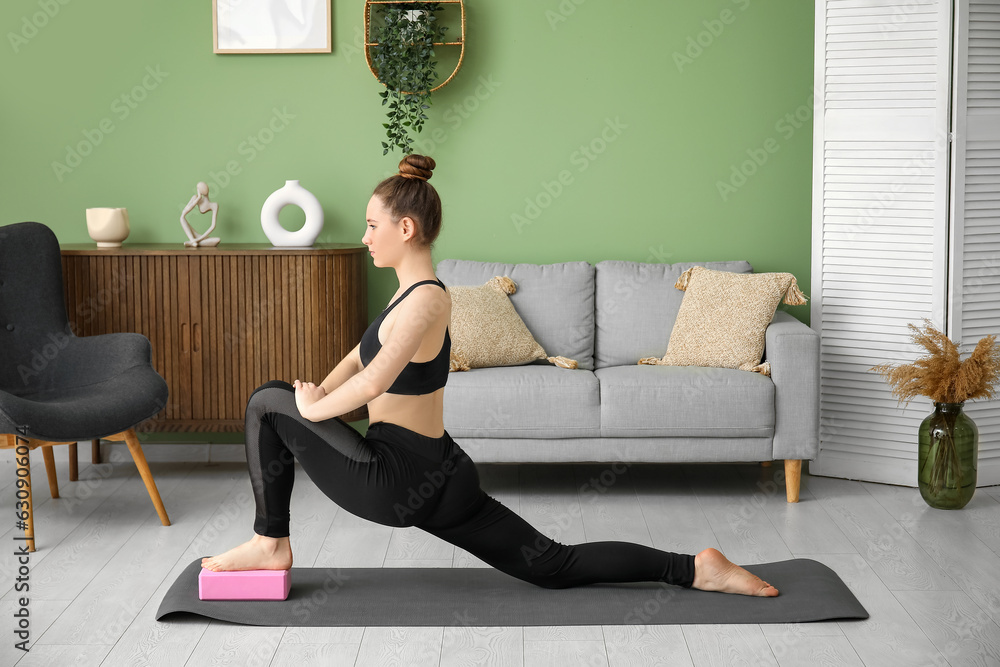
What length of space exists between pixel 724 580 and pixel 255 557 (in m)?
1.23

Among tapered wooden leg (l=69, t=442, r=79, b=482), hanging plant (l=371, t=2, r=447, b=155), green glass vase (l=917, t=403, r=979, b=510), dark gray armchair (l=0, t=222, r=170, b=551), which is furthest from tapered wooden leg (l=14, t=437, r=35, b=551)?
green glass vase (l=917, t=403, r=979, b=510)

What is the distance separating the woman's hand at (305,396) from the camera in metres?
2.23

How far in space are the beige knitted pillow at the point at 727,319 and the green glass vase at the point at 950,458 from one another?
63 cm

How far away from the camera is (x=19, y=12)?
398cm

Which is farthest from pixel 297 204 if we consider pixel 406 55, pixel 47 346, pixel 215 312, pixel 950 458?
pixel 950 458

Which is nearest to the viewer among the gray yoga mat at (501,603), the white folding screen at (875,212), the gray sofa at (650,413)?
the gray yoga mat at (501,603)

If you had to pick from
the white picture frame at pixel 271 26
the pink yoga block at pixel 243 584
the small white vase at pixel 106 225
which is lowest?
the pink yoga block at pixel 243 584

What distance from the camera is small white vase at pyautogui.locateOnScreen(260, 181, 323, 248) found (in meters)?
3.80

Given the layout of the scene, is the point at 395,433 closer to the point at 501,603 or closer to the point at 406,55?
the point at 501,603

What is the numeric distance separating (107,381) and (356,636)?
1.60m

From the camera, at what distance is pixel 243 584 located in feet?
7.91

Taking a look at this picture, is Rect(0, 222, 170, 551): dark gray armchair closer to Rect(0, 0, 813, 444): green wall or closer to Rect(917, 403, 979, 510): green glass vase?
Rect(0, 0, 813, 444): green wall

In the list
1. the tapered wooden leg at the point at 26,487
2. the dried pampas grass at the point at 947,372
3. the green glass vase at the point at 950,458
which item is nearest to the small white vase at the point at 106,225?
the tapered wooden leg at the point at 26,487

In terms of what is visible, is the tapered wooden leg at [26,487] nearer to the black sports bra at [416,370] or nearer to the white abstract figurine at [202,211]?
the white abstract figurine at [202,211]
